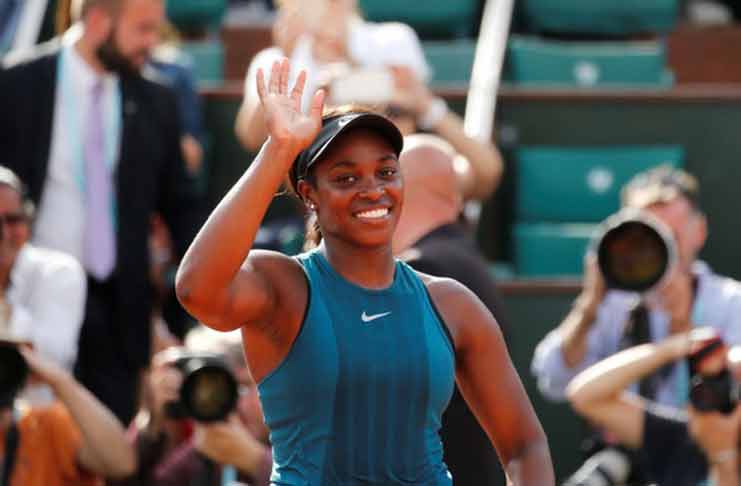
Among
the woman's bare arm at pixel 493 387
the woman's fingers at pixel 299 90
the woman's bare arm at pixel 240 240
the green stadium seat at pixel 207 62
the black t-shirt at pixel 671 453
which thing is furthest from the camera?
the green stadium seat at pixel 207 62

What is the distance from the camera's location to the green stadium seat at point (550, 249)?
26.8ft

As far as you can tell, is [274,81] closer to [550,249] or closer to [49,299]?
[49,299]

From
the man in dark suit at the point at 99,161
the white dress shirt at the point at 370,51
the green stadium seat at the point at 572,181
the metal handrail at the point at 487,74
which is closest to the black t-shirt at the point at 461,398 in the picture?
the man in dark suit at the point at 99,161

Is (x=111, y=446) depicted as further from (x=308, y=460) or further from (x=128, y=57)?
(x=308, y=460)

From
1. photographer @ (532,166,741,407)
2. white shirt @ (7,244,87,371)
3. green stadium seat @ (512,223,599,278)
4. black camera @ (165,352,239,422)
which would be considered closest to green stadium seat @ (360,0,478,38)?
green stadium seat @ (512,223,599,278)

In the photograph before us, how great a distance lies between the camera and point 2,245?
5992 millimetres

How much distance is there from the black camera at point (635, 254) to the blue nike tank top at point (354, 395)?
8.97 feet

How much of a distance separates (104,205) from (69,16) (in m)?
2.45

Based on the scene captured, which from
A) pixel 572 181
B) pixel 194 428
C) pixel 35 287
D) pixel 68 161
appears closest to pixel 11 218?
pixel 35 287

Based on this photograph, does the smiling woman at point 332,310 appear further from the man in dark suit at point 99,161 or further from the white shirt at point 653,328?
the man in dark suit at point 99,161

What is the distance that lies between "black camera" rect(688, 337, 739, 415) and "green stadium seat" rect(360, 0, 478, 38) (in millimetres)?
5227

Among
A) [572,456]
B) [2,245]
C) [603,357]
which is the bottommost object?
[572,456]

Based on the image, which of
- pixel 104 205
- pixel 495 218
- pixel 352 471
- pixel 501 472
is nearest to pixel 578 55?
pixel 495 218

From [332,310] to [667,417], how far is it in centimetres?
297
